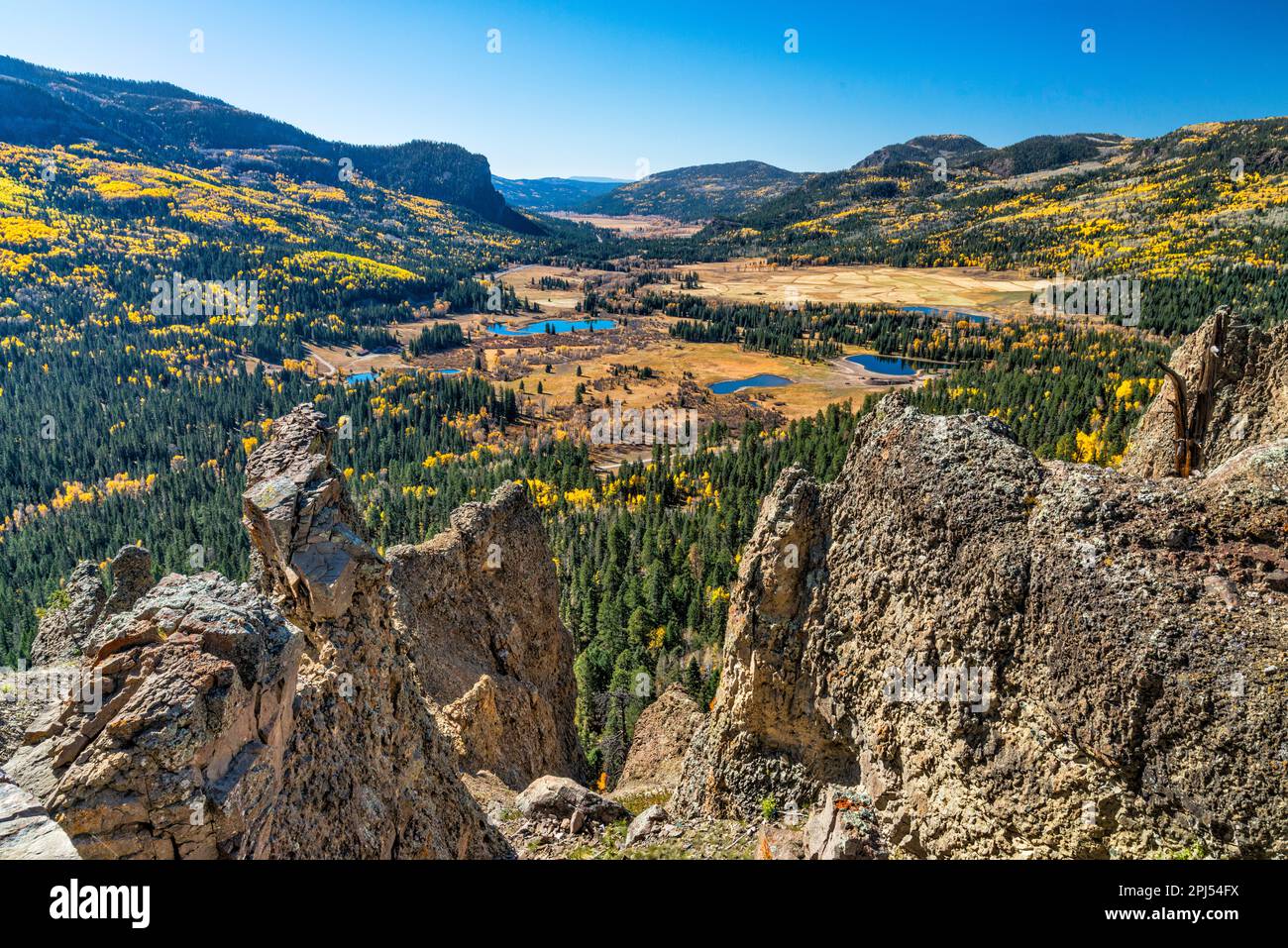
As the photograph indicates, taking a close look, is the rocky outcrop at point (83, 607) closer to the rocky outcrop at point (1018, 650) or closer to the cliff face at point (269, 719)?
the cliff face at point (269, 719)

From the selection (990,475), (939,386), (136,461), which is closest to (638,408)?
(939,386)

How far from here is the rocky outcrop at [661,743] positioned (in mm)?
32188

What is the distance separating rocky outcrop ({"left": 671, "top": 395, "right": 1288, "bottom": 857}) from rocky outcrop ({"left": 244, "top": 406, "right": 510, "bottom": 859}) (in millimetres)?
9149

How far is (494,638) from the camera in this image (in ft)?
118

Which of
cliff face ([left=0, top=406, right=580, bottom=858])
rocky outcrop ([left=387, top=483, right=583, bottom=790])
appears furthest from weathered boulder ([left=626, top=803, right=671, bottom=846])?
rocky outcrop ([left=387, top=483, right=583, bottom=790])

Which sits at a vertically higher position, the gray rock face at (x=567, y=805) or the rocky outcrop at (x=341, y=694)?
the rocky outcrop at (x=341, y=694)

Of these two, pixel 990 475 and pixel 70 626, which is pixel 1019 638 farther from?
pixel 70 626

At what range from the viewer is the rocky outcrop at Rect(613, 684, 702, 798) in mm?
32188

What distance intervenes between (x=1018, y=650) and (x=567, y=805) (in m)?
14.8

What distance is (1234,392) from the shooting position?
18.8 meters

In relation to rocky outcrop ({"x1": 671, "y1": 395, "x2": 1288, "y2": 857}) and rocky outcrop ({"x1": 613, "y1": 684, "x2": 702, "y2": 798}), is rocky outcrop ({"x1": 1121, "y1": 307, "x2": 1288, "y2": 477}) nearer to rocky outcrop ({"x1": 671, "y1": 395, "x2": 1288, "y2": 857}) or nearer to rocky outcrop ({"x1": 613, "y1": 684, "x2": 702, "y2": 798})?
rocky outcrop ({"x1": 671, "y1": 395, "x2": 1288, "y2": 857})

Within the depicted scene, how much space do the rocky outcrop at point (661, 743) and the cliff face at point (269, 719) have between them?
15.0 metres

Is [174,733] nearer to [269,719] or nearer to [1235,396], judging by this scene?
[269,719]

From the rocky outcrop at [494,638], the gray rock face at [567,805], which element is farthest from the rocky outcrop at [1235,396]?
the rocky outcrop at [494,638]
